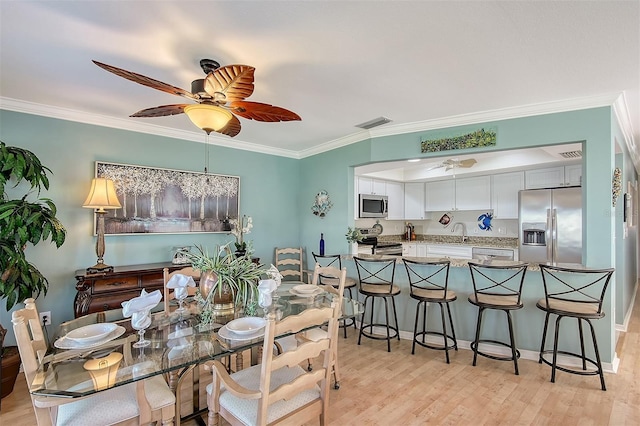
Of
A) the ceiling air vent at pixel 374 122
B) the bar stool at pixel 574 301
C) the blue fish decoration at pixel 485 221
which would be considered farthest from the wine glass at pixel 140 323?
the blue fish decoration at pixel 485 221

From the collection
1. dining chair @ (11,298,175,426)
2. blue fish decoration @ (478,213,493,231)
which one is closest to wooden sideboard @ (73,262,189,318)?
dining chair @ (11,298,175,426)

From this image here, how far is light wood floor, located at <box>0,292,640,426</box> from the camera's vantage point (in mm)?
2143

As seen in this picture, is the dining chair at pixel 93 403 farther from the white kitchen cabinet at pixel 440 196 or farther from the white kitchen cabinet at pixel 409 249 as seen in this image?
the white kitchen cabinet at pixel 440 196

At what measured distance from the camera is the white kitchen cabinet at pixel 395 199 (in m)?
6.21

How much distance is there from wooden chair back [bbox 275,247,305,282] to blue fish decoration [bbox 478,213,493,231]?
352cm

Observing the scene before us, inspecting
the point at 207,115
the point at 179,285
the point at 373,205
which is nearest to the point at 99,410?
the point at 179,285

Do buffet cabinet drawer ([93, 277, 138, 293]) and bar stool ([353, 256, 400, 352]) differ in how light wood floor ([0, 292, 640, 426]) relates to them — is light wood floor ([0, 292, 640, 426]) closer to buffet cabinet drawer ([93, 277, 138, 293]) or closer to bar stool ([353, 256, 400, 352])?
bar stool ([353, 256, 400, 352])

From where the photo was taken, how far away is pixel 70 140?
318cm

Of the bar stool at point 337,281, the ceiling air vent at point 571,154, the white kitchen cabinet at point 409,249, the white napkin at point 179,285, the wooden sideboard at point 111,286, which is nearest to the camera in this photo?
the white napkin at point 179,285

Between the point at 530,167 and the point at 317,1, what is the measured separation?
4636mm

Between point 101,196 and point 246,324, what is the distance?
2.23 meters

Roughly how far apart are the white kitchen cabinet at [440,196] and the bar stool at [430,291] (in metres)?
2.80

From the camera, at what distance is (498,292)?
315 centimetres

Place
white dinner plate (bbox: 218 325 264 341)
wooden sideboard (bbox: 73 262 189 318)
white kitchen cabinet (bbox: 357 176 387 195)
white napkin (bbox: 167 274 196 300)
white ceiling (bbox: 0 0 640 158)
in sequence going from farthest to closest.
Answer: white kitchen cabinet (bbox: 357 176 387 195)
wooden sideboard (bbox: 73 262 189 318)
white napkin (bbox: 167 274 196 300)
white dinner plate (bbox: 218 325 264 341)
white ceiling (bbox: 0 0 640 158)
